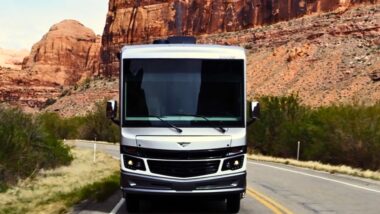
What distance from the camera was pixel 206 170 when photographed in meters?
11.7

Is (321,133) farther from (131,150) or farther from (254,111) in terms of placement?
(131,150)

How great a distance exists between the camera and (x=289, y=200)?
1491 cm

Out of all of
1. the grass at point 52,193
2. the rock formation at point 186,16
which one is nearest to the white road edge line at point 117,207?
the grass at point 52,193

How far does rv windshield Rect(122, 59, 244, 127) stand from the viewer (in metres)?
12.0

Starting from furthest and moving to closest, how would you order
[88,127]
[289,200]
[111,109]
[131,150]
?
[88,127] < [289,200] < [111,109] < [131,150]

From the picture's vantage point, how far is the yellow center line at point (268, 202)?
12.9m

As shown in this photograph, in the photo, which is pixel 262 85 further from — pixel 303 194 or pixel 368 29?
pixel 303 194

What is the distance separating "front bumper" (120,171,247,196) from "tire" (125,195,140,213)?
73 cm

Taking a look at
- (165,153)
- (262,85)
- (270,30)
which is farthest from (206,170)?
(270,30)

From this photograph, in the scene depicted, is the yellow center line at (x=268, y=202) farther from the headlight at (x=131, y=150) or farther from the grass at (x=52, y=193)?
the grass at (x=52, y=193)

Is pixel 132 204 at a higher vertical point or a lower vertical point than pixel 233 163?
lower

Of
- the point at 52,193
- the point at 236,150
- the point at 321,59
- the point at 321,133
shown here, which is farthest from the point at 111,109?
the point at 321,59

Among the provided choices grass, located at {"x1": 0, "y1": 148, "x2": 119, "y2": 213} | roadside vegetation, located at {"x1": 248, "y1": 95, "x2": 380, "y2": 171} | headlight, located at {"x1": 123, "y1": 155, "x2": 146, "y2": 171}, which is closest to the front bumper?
headlight, located at {"x1": 123, "y1": 155, "x2": 146, "y2": 171}

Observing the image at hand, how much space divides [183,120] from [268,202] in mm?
3698
